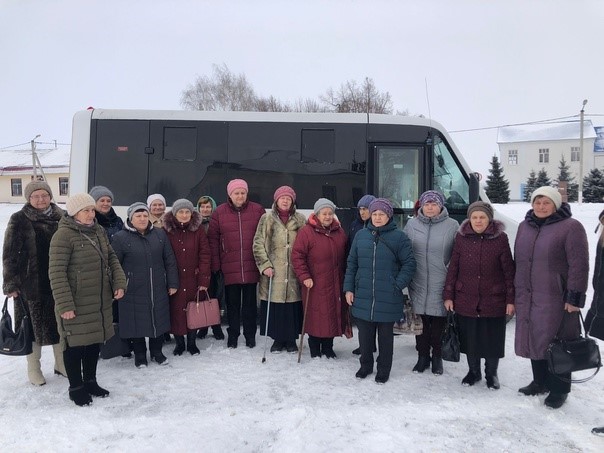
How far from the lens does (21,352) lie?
13.9 ft

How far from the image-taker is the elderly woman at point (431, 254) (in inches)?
182

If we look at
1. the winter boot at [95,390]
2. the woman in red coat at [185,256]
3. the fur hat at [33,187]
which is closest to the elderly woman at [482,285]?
the woman in red coat at [185,256]

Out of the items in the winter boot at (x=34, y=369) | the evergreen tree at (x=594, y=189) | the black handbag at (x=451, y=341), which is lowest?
the winter boot at (x=34, y=369)

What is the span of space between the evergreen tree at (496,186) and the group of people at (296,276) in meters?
30.4

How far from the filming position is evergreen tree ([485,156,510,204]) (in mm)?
32844

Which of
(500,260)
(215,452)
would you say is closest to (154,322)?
(215,452)

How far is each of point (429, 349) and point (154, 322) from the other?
2.92 metres

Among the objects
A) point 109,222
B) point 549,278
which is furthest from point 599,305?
point 109,222

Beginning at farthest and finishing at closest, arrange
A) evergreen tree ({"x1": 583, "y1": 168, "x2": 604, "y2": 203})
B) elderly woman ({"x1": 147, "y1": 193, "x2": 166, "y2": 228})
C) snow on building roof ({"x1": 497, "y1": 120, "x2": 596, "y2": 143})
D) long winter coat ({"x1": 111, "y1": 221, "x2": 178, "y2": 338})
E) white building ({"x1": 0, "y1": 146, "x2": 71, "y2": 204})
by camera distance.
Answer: snow on building roof ({"x1": 497, "y1": 120, "x2": 596, "y2": 143})
white building ({"x1": 0, "y1": 146, "x2": 71, "y2": 204})
evergreen tree ({"x1": 583, "y1": 168, "x2": 604, "y2": 203})
elderly woman ({"x1": 147, "y1": 193, "x2": 166, "y2": 228})
long winter coat ({"x1": 111, "y1": 221, "x2": 178, "y2": 338})

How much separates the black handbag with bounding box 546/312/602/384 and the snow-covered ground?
0.41m

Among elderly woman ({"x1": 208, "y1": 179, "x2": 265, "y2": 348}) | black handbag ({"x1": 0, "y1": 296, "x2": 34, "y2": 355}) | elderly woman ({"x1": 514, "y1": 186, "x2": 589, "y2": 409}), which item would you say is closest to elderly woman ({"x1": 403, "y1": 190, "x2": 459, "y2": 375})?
elderly woman ({"x1": 514, "y1": 186, "x2": 589, "y2": 409})

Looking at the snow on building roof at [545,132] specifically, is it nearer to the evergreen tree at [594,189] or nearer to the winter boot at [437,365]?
the evergreen tree at [594,189]

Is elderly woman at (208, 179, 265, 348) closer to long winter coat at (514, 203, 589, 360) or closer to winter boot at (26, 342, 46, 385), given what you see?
winter boot at (26, 342, 46, 385)

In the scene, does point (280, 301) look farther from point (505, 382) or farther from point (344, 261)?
point (505, 382)
